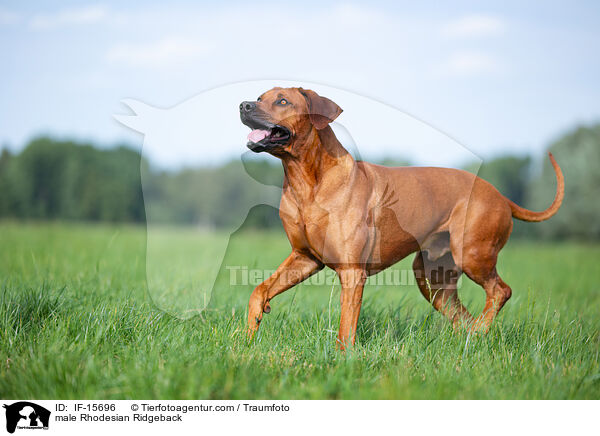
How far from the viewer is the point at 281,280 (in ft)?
13.1

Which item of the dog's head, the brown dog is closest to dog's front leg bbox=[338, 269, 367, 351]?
the brown dog

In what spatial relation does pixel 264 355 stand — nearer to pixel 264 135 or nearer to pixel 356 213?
pixel 356 213

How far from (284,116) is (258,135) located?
245mm

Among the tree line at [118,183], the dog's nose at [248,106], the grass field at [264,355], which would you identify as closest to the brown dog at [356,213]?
the dog's nose at [248,106]

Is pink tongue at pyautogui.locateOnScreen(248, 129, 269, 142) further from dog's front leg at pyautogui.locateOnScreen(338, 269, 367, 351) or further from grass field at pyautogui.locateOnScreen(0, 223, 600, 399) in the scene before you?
grass field at pyautogui.locateOnScreen(0, 223, 600, 399)

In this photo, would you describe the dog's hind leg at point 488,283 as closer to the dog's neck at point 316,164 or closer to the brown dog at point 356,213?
the brown dog at point 356,213

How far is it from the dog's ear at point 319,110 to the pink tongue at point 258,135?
15.1 inches

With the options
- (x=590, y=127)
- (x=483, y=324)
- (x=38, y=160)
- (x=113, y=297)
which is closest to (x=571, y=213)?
(x=590, y=127)

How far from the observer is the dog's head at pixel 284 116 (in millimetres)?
3447

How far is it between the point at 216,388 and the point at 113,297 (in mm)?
2413
